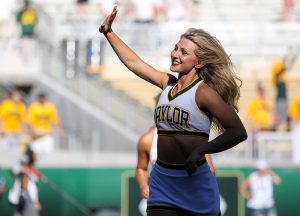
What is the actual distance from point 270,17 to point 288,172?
622cm

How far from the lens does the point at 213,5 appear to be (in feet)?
70.6

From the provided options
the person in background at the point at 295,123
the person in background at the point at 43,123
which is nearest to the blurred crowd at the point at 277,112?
the person in background at the point at 295,123

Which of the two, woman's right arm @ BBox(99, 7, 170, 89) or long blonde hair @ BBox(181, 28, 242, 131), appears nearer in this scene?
long blonde hair @ BBox(181, 28, 242, 131)

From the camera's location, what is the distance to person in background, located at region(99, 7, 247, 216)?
5.54 metres

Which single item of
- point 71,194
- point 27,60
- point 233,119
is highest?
point 233,119

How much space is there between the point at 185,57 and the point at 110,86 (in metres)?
12.7

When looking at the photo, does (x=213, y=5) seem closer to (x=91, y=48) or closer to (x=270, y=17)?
(x=270, y=17)

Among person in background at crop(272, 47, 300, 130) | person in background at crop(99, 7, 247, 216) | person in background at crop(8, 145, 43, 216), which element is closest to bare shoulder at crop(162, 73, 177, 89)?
person in background at crop(99, 7, 247, 216)

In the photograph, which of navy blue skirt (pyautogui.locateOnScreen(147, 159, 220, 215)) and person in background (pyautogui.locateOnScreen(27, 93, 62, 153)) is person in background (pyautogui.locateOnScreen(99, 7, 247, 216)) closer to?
navy blue skirt (pyautogui.locateOnScreen(147, 159, 220, 215))

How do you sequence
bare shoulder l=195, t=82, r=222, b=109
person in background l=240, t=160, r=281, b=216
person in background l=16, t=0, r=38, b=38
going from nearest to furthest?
bare shoulder l=195, t=82, r=222, b=109 < person in background l=240, t=160, r=281, b=216 < person in background l=16, t=0, r=38, b=38

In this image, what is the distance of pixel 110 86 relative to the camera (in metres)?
18.3

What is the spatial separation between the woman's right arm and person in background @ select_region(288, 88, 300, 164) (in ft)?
30.3

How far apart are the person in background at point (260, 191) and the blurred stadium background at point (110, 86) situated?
0.49 ft

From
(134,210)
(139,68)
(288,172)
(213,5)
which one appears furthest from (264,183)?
(139,68)
